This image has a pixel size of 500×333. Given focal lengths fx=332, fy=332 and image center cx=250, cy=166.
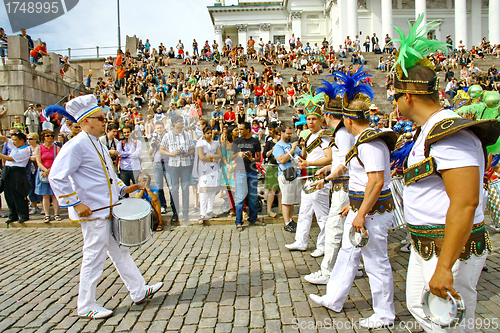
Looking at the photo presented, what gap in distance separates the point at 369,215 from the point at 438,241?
42.2 inches

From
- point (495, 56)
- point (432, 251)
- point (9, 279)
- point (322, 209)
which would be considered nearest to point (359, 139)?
point (432, 251)

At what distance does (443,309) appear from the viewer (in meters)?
1.70

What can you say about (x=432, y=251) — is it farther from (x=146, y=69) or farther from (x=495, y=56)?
(x=495, y=56)

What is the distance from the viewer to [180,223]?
701cm

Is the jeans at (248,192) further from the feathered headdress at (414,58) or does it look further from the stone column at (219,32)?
the stone column at (219,32)

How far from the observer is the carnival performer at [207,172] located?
6918 millimetres

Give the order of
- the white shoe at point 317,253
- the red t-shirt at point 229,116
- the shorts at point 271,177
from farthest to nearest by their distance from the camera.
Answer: the red t-shirt at point 229,116 → the shorts at point 271,177 → the white shoe at point 317,253

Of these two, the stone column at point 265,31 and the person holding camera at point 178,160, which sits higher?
the stone column at point 265,31

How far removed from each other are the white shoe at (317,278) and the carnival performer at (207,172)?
133 inches

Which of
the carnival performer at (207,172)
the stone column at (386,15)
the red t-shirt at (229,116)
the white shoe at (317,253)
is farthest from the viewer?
the stone column at (386,15)

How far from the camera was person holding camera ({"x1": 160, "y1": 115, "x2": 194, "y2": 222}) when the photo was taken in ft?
23.1

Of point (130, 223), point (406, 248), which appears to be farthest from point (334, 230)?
point (130, 223)

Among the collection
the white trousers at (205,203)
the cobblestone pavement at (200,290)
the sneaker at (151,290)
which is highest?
the white trousers at (205,203)

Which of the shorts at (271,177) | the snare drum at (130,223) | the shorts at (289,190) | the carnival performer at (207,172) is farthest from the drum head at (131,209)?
the shorts at (271,177)
